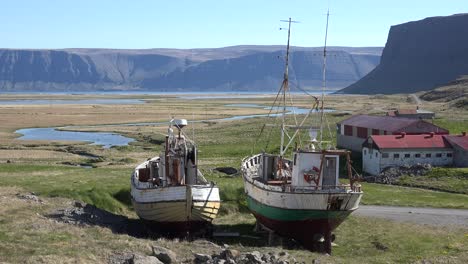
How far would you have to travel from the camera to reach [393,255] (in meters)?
28.8

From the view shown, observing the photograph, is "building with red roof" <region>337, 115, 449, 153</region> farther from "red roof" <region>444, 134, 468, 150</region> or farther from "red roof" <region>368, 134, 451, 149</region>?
"red roof" <region>444, 134, 468, 150</region>

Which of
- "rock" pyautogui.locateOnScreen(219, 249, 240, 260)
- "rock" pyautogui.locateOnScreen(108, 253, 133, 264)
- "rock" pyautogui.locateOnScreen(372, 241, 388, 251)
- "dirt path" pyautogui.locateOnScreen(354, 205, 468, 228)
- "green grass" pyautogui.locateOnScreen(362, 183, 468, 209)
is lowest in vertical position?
"green grass" pyautogui.locateOnScreen(362, 183, 468, 209)

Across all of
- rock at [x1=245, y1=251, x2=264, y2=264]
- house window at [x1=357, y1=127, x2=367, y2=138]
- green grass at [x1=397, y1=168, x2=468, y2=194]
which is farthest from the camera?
house window at [x1=357, y1=127, x2=367, y2=138]

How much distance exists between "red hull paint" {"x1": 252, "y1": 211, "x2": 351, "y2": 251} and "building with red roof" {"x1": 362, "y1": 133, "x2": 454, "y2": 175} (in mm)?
29196

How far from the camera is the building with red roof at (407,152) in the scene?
5947 cm

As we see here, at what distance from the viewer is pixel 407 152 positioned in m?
59.7

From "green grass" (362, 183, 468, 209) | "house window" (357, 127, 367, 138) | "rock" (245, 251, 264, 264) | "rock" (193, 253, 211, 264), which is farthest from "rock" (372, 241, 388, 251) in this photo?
"house window" (357, 127, 367, 138)

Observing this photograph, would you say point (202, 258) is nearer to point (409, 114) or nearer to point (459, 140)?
point (459, 140)

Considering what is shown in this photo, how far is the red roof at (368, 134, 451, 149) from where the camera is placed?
59.7 metres

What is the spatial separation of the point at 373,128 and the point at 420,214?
28.3 meters

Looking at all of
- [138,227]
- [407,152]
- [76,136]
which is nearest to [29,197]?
[138,227]

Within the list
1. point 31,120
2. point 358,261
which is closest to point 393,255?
point 358,261

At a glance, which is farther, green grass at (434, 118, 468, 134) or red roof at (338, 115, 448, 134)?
green grass at (434, 118, 468, 134)

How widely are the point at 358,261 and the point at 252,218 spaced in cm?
1214
